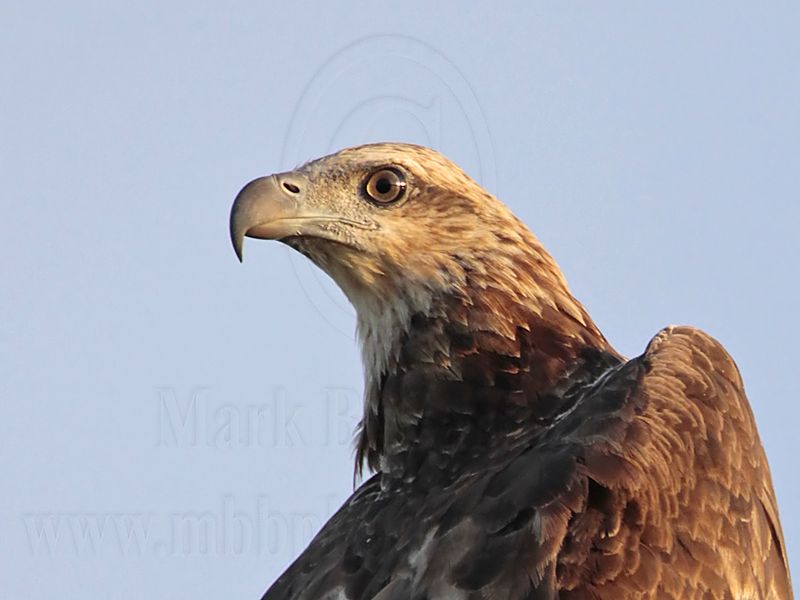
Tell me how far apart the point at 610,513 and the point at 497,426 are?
1436 millimetres

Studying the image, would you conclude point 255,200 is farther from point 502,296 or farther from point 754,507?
point 754,507

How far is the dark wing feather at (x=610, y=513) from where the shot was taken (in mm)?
7152

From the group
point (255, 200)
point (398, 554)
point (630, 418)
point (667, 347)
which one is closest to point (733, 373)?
point (667, 347)

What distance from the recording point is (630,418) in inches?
293

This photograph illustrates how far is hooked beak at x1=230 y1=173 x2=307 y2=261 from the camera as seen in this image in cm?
870

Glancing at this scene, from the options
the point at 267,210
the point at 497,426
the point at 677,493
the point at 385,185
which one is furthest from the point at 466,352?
the point at 677,493

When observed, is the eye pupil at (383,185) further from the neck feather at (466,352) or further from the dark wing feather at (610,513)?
the dark wing feather at (610,513)

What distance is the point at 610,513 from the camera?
7.17 m

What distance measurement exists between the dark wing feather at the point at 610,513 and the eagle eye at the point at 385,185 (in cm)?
139

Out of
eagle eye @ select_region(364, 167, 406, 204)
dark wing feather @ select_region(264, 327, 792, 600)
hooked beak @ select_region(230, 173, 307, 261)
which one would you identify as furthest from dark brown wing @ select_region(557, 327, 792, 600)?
hooked beak @ select_region(230, 173, 307, 261)

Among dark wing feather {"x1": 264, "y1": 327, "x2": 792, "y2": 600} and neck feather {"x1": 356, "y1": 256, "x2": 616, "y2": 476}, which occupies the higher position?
neck feather {"x1": 356, "y1": 256, "x2": 616, "y2": 476}

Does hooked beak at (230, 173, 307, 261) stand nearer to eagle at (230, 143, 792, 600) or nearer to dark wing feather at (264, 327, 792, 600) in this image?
eagle at (230, 143, 792, 600)

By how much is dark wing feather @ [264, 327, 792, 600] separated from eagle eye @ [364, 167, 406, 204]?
1386 millimetres

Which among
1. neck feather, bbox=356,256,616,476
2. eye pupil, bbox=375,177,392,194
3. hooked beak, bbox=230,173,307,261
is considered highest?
eye pupil, bbox=375,177,392,194
